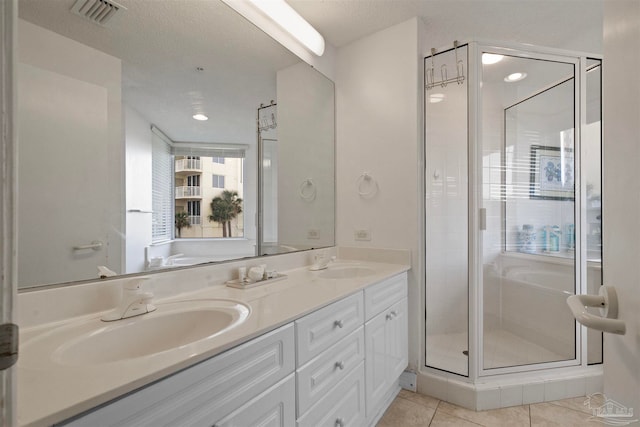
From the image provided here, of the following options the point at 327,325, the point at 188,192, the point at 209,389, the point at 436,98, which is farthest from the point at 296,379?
the point at 436,98

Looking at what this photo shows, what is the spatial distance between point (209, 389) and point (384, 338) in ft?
3.64

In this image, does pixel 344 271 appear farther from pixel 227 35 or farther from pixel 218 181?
pixel 227 35

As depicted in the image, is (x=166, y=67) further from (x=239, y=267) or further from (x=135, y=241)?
(x=239, y=267)

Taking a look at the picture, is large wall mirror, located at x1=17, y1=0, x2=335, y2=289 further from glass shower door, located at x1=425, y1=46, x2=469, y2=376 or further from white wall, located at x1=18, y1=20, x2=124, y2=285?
glass shower door, located at x1=425, y1=46, x2=469, y2=376

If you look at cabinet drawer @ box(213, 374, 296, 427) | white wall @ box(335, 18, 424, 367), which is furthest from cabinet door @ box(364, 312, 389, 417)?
cabinet drawer @ box(213, 374, 296, 427)

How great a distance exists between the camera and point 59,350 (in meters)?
0.72

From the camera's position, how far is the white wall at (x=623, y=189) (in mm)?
521

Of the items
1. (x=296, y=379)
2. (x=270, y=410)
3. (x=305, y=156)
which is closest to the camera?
(x=270, y=410)

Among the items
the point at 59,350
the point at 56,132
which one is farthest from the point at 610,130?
the point at 56,132

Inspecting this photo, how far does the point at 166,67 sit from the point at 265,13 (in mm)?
693

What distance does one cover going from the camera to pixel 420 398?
73.1 inches

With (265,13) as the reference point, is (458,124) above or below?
below

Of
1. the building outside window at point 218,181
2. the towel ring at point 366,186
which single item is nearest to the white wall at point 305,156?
the towel ring at point 366,186

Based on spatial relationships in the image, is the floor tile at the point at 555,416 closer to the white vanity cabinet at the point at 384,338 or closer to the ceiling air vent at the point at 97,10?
the white vanity cabinet at the point at 384,338
